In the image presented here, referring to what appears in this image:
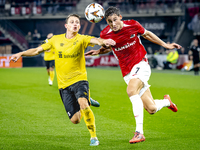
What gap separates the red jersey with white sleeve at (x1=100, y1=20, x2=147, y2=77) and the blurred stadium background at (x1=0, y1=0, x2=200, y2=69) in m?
27.7

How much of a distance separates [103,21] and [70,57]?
1208 inches

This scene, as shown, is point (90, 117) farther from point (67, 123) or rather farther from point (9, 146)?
point (67, 123)

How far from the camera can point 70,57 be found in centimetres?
518

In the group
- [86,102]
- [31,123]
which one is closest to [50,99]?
[31,123]

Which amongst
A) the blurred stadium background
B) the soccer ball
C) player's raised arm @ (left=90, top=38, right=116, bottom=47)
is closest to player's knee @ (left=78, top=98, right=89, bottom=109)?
player's raised arm @ (left=90, top=38, right=116, bottom=47)

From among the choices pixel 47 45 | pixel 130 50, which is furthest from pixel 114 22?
pixel 47 45

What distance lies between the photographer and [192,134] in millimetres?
5469

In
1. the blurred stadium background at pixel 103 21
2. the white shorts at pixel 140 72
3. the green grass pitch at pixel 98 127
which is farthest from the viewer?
the blurred stadium background at pixel 103 21

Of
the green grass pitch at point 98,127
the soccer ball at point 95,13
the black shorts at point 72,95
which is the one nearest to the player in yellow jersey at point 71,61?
the black shorts at point 72,95

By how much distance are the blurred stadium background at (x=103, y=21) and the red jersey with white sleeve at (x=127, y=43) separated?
2775 cm

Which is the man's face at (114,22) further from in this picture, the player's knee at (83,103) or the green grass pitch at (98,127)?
the green grass pitch at (98,127)

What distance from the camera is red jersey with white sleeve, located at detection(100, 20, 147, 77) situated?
17.7 ft

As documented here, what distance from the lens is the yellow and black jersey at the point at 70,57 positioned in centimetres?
517

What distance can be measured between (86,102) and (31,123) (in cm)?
200
